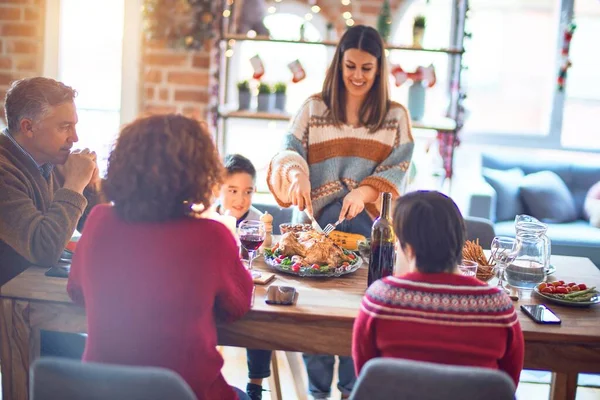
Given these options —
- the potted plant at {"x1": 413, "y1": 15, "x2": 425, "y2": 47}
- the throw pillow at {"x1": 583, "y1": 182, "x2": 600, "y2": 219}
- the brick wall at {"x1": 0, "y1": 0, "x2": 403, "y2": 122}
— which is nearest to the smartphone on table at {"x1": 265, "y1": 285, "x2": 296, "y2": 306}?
the brick wall at {"x1": 0, "y1": 0, "x2": 403, "y2": 122}

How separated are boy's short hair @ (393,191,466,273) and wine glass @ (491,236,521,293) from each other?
58cm

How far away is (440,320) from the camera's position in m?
1.48

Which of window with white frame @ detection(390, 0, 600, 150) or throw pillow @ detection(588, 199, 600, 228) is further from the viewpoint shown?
window with white frame @ detection(390, 0, 600, 150)

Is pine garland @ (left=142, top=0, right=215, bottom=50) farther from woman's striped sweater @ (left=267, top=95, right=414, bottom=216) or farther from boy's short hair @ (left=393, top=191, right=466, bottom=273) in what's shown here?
boy's short hair @ (left=393, top=191, right=466, bottom=273)

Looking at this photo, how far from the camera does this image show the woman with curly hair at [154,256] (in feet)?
4.97

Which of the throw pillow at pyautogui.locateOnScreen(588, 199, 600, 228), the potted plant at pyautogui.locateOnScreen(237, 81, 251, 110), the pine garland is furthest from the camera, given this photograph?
the throw pillow at pyautogui.locateOnScreen(588, 199, 600, 228)

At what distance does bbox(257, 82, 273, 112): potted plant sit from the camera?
4.26 meters

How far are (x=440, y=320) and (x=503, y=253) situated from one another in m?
0.69

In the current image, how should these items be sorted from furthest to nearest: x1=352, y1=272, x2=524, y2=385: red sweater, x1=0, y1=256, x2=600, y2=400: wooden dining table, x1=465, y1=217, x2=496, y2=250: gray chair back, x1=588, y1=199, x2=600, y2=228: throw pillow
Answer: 1. x1=588, y1=199, x2=600, y2=228: throw pillow
2. x1=465, y1=217, x2=496, y2=250: gray chair back
3. x1=0, y1=256, x2=600, y2=400: wooden dining table
4. x1=352, y1=272, x2=524, y2=385: red sweater

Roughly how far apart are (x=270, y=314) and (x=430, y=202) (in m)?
0.51

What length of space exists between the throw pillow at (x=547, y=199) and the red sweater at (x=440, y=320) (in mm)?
3301

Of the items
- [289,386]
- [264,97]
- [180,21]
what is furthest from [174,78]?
[289,386]

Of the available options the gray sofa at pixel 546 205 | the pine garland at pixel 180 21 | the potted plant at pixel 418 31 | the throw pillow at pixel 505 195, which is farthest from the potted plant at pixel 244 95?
the throw pillow at pixel 505 195

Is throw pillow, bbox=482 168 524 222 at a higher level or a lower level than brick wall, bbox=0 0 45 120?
lower
